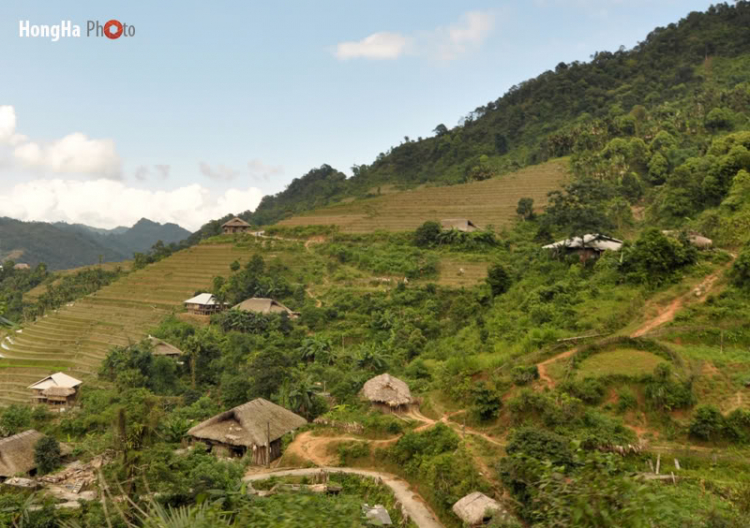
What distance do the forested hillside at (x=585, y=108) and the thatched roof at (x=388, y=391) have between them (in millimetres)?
34920

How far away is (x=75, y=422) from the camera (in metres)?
20.1

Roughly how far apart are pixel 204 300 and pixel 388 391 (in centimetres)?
2013

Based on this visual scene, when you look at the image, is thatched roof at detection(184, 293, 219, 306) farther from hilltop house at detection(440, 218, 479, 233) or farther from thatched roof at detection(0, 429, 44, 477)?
hilltop house at detection(440, 218, 479, 233)

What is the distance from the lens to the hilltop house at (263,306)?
95.3 ft

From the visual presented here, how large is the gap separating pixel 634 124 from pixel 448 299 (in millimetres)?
28671

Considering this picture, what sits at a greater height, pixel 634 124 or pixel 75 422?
pixel 634 124

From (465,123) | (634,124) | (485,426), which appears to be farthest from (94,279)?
(465,123)

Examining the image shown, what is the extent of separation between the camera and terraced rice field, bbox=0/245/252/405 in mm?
26609

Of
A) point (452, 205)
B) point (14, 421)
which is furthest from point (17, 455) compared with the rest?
point (452, 205)

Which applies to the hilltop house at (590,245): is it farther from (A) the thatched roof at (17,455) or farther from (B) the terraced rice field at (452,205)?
(A) the thatched roof at (17,455)

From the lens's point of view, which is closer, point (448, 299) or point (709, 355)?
point (709, 355)

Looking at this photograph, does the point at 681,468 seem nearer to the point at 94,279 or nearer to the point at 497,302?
the point at 497,302

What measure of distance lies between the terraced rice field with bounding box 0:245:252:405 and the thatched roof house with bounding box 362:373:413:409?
17005 mm

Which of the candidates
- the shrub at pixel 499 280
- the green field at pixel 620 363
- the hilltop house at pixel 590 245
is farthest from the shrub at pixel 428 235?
the green field at pixel 620 363
